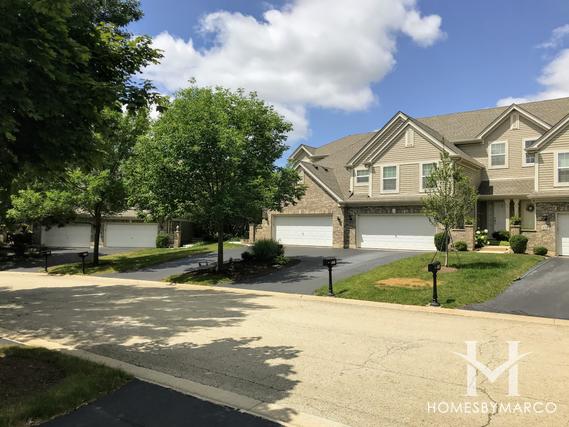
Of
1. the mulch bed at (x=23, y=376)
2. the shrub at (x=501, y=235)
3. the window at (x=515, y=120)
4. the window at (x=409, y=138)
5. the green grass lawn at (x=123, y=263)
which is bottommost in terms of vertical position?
the green grass lawn at (x=123, y=263)

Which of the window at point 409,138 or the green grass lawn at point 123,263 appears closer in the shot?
the green grass lawn at point 123,263

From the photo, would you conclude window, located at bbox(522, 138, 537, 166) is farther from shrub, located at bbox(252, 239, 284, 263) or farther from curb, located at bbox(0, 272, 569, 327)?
curb, located at bbox(0, 272, 569, 327)

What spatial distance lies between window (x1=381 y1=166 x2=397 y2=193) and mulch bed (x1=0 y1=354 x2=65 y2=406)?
75.1 feet

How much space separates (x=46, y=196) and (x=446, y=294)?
68.6 feet

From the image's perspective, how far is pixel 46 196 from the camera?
24078 millimetres

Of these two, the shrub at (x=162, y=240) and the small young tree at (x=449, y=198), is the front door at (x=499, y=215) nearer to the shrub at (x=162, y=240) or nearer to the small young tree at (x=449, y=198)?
the small young tree at (x=449, y=198)

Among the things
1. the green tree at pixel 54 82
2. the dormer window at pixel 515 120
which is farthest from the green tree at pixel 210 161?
the dormer window at pixel 515 120

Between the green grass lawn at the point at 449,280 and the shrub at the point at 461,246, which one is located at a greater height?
the shrub at the point at 461,246

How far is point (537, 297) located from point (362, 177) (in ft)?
54.5

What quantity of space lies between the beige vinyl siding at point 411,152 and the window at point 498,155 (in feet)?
12.9

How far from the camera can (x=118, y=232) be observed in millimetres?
38750

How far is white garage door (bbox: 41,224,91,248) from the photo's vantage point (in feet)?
130

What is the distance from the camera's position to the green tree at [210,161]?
17.9m

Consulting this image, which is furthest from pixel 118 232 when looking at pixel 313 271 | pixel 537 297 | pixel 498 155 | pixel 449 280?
pixel 537 297
